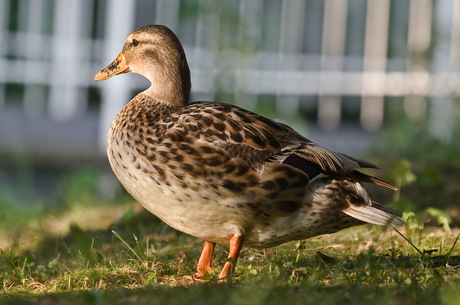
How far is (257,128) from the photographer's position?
3525 millimetres

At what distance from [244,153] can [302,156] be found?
288mm

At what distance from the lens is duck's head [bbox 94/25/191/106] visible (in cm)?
388

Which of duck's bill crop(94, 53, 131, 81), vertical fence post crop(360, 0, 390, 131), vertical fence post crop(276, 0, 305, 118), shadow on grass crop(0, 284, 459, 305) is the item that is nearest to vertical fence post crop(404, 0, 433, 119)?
vertical fence post crop(360, 0, 390, 131)

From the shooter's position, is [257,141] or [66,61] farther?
[66,61]

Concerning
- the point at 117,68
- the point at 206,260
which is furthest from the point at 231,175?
the point at 117,68

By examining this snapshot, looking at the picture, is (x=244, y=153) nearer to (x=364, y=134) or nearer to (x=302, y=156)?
(x=302, y=156)

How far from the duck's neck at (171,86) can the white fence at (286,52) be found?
224 inches

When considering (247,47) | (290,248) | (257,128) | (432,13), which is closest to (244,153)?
(257,128)

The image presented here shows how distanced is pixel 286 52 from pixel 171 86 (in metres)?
8.07

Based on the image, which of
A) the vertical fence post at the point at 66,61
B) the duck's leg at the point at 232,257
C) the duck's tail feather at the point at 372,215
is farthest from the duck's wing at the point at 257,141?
the vertical fence post at the point at 66,61

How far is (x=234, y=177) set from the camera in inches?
131

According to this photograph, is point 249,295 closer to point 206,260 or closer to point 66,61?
point 206,260

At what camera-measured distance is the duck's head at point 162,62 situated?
388 cm

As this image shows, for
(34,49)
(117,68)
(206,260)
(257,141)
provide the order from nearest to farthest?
1. (257,141)
2. (206,260)
3. (117,68)
4. (34,49)
